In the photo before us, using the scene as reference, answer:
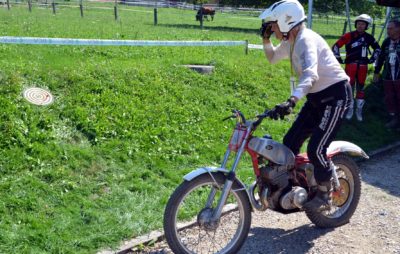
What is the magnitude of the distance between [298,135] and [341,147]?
529 millimetres

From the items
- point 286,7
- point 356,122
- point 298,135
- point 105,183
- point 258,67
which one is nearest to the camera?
point 286,7

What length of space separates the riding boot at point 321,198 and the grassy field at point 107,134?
1459mm

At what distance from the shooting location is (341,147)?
17.3 feet

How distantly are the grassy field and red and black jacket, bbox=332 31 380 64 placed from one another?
1.15m

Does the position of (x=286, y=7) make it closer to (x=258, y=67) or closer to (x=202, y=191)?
(x=202, y=191)

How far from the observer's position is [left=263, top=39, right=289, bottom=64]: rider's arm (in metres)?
4.88

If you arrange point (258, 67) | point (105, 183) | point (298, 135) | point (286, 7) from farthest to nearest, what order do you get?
1. point (258, 67)
2. point (105, 183)
3. point (298, 135)
4. point (286, 7)

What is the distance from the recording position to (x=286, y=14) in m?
4.46

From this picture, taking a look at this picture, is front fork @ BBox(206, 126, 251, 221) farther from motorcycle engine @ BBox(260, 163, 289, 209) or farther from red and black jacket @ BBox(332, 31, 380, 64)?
red and black jacket @ BBox(332, 31, 380, 64)

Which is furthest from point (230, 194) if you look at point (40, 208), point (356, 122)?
point (356, 122)

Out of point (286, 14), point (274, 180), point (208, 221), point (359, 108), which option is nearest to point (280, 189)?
point (274, 180)

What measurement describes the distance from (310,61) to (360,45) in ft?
18.8

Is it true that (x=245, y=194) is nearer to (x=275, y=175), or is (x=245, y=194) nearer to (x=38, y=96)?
(x=275, y=175)

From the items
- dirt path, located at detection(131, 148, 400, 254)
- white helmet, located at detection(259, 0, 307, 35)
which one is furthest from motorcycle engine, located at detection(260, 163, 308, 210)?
white helmet, located at detection(259, 0, 307, 35)
